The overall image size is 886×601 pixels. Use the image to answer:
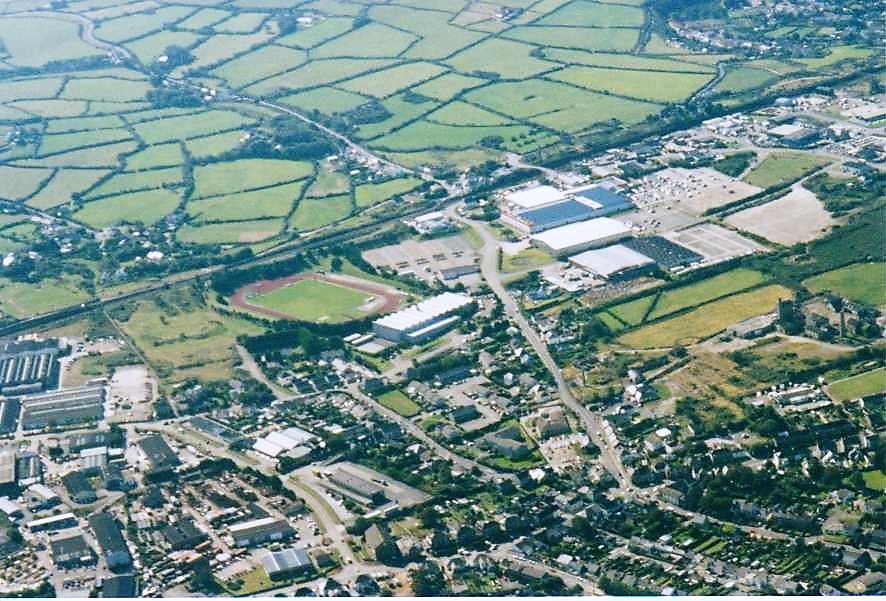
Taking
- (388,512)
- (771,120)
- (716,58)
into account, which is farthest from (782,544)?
(716,58)

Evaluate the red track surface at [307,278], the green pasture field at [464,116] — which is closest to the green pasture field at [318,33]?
the green pasture field at [464,116]

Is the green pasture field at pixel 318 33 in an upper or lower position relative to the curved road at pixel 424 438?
lower

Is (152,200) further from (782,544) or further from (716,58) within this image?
(782,544)

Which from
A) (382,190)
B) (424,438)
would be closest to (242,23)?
(382,190)

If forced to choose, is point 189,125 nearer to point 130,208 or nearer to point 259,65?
point 259,65

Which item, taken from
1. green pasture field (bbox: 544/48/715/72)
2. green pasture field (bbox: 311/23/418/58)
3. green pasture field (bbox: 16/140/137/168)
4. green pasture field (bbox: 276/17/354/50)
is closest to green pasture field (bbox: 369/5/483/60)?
green pasture field (bbox: 311/23/418/58)

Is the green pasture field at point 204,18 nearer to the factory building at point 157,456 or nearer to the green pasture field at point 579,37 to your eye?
the green pasture field at point 579,37

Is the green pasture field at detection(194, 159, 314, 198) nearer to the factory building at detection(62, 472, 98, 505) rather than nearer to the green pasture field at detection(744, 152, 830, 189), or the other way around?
the green pasture field at detection(744, 152, 830, 189)
